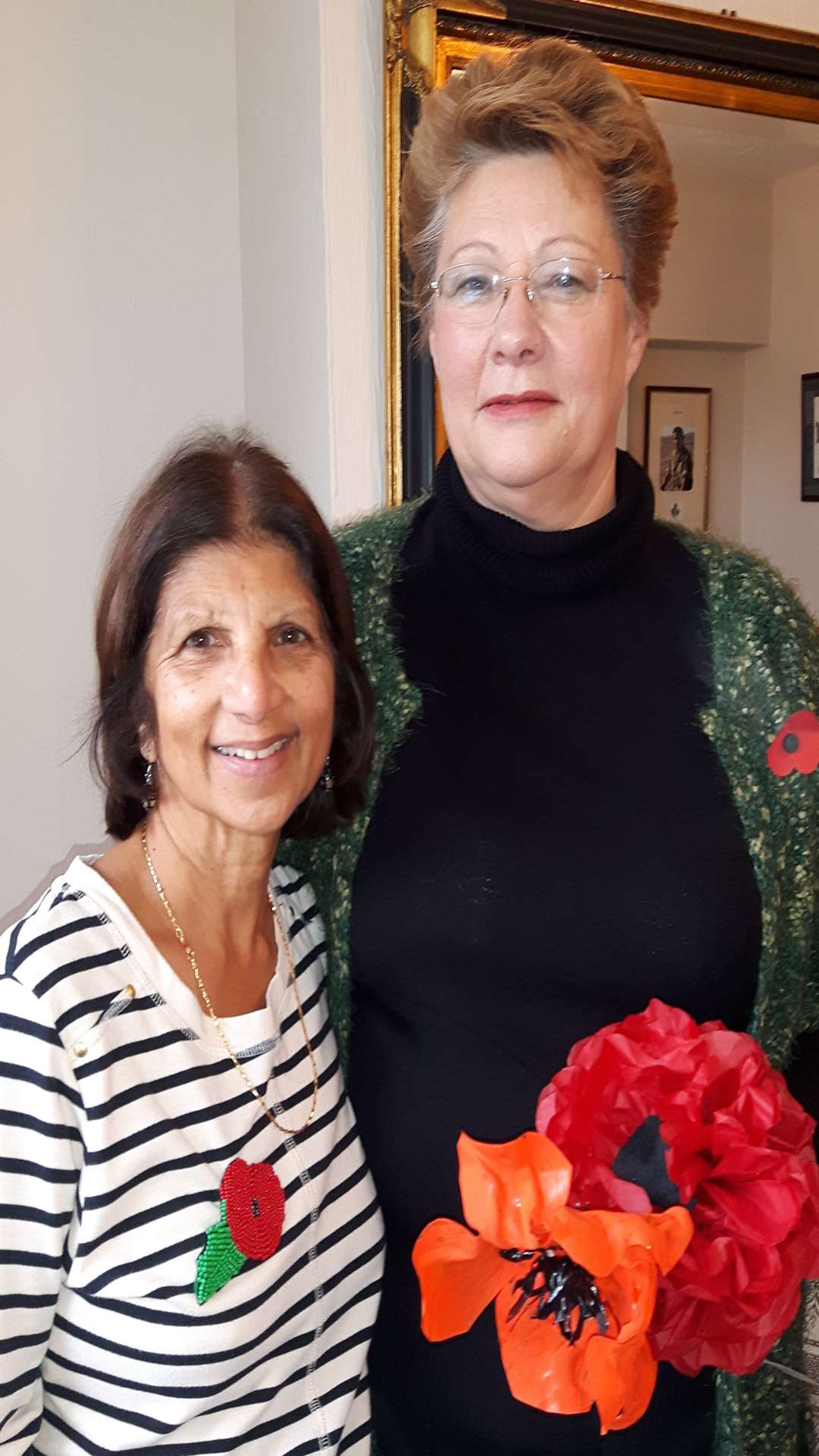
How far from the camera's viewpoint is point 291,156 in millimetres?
1756

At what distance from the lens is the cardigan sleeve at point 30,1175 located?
797 millimetres

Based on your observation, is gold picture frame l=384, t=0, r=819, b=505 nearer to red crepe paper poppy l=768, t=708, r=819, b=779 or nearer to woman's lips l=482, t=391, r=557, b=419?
woman's lips l=482, t=391, r=557, b=419

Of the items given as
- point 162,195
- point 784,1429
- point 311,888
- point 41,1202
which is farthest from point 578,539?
point 162,195

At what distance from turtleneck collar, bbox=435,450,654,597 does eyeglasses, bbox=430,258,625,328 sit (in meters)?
0.17

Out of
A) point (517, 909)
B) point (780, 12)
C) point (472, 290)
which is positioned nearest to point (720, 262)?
point (780, 12)

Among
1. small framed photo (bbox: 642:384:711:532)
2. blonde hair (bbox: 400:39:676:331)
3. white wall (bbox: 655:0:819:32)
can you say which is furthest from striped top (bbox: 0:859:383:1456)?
white wall (bbox: 655:0:819:32)

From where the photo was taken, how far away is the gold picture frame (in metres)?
1.62

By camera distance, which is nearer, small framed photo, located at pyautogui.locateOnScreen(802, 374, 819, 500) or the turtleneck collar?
the turtleneck collar

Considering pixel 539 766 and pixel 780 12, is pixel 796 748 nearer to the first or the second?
pixel 539 766

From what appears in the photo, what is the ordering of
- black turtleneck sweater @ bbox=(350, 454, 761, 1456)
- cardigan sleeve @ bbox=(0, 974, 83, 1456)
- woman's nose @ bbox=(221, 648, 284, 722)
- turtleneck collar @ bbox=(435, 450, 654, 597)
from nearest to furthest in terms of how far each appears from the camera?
cardigan sleeve @ bbox=(0, 974, 83, 1456) < woman's nose @ bbox=(221, 648, 284, 722) < black turtleneck sweater @ bbox=(350, 454, 761, 1456) < turtleneck collar @ bbox=(435, 450, 654, 597)

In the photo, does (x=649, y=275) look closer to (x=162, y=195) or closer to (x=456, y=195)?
(x=456, y=195)

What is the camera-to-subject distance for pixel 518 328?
3.47 ft

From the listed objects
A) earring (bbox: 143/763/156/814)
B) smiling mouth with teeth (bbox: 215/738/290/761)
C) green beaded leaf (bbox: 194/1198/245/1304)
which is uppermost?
smiling mouth with teeth (bbox: 215/738/290/761)

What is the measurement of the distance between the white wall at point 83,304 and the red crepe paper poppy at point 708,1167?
1233mm
